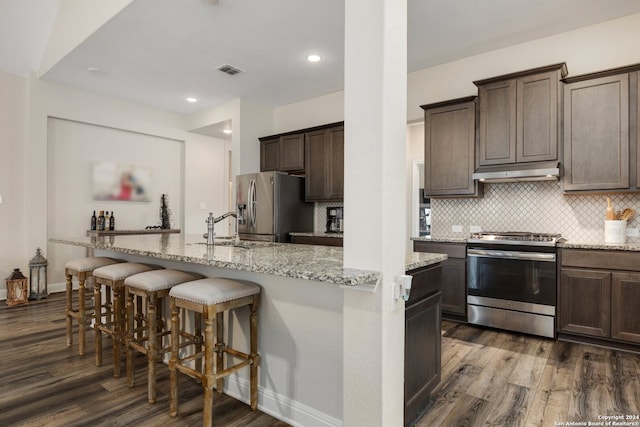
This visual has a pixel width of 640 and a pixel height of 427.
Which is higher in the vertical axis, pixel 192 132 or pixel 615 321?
pixel 192 132

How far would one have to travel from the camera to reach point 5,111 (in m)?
4.57

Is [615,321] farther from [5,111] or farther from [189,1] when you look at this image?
[5,111]

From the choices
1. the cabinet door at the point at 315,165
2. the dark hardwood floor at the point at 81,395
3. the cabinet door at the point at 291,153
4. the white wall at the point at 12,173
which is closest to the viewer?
the dark hardwood floor at the point at 81,395

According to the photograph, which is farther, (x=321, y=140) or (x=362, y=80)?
(x=321, y=140)

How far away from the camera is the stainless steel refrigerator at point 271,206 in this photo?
4.88m

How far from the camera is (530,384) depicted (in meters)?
2.34

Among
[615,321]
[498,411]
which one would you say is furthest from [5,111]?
[615,321]

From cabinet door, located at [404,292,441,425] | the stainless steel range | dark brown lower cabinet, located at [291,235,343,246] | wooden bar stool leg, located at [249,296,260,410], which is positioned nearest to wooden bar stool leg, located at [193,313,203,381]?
wooden bar stool leg, located at [249,296,260,410]

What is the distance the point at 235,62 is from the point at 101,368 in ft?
11.0

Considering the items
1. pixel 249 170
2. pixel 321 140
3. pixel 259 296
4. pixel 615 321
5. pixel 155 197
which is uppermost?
pixel 321 140

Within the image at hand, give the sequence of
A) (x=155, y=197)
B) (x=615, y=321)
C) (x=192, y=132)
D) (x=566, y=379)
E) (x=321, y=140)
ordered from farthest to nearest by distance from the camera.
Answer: (x=192, y=132) < (x=155, y=197) < (x=321, y=140) < (x=615, y=321) < (x=566, y=379)

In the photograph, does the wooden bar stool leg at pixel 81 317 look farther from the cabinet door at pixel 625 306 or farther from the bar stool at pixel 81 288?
the cabinet door at pixel 625 306

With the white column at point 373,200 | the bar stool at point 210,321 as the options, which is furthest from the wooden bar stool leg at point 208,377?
the white column at point 373,200

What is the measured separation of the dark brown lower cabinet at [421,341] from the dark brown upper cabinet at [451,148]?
6.45 feet
